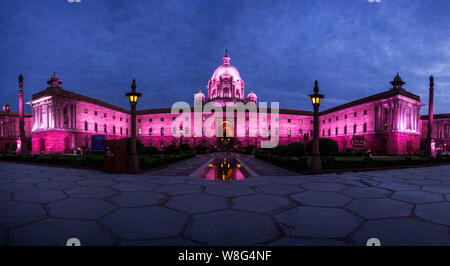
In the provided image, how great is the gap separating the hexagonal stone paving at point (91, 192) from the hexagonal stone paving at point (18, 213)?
3.14 ft

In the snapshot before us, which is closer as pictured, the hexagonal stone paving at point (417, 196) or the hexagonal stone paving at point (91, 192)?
the hexagonal stone paving at point (417, 196)

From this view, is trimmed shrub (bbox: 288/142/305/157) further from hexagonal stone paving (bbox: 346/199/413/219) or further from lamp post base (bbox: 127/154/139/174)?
hexagonal stone paving (bbox: 346/199/413/219)

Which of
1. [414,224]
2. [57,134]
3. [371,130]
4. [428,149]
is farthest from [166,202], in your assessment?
[371,130]

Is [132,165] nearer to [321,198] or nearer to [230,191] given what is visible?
[230,191]

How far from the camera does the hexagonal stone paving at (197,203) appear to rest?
394cm

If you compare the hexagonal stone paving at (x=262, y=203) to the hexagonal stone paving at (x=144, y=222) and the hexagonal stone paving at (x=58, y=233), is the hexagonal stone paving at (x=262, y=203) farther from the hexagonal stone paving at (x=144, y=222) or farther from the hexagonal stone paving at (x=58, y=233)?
the hexagonal stone paving at (x=58, y=233)

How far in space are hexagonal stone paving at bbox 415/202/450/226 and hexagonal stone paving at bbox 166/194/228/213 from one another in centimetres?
335

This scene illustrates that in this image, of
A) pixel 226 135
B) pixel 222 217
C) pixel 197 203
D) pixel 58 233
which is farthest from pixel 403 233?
pixel 226 135

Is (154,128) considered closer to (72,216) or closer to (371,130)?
(371,130)

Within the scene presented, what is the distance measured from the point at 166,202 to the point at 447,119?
68.3 metres

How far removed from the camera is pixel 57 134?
126 feet

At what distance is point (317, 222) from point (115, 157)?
8.56m

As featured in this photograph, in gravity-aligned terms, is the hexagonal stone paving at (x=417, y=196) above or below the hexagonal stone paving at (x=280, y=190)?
above

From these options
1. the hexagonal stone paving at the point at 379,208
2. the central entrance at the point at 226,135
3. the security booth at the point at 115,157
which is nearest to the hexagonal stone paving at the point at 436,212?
the hexagonal stone paving at the point at 379,208
